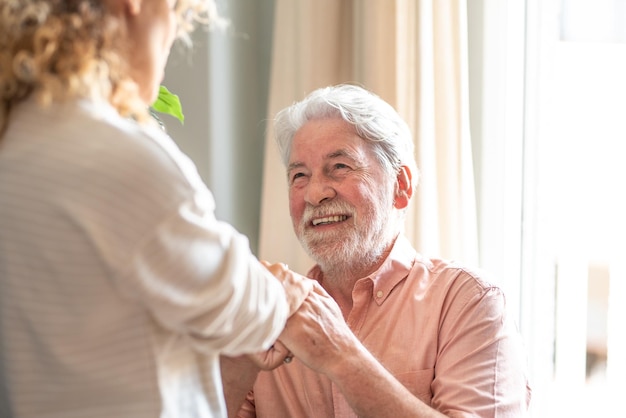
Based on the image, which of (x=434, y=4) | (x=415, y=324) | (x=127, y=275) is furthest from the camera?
(x=434, y=4)

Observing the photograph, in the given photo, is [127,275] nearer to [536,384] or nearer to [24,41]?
[24,41]

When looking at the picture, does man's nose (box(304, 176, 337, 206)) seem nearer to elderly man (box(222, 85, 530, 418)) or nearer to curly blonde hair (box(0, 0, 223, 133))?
elderly man (box(222, 85, 530, 418))

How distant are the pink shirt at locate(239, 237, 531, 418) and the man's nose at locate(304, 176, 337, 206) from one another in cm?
20

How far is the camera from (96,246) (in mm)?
964

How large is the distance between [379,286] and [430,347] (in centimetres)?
19

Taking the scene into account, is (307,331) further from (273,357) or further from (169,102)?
(169,102)

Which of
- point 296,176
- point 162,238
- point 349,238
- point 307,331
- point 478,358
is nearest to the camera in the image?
point 162,238

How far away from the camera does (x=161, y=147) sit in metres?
0.99

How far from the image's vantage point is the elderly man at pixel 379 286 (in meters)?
1.73

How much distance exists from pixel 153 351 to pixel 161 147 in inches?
9.3

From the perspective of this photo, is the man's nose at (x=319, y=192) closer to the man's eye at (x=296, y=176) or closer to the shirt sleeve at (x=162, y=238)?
the man's eye at (x=296, y=176)

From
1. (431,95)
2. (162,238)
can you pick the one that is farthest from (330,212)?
(162,238)

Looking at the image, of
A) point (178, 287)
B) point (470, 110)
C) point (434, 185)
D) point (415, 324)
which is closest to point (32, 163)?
point (178, 287)

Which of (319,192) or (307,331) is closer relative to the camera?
(307,331)
